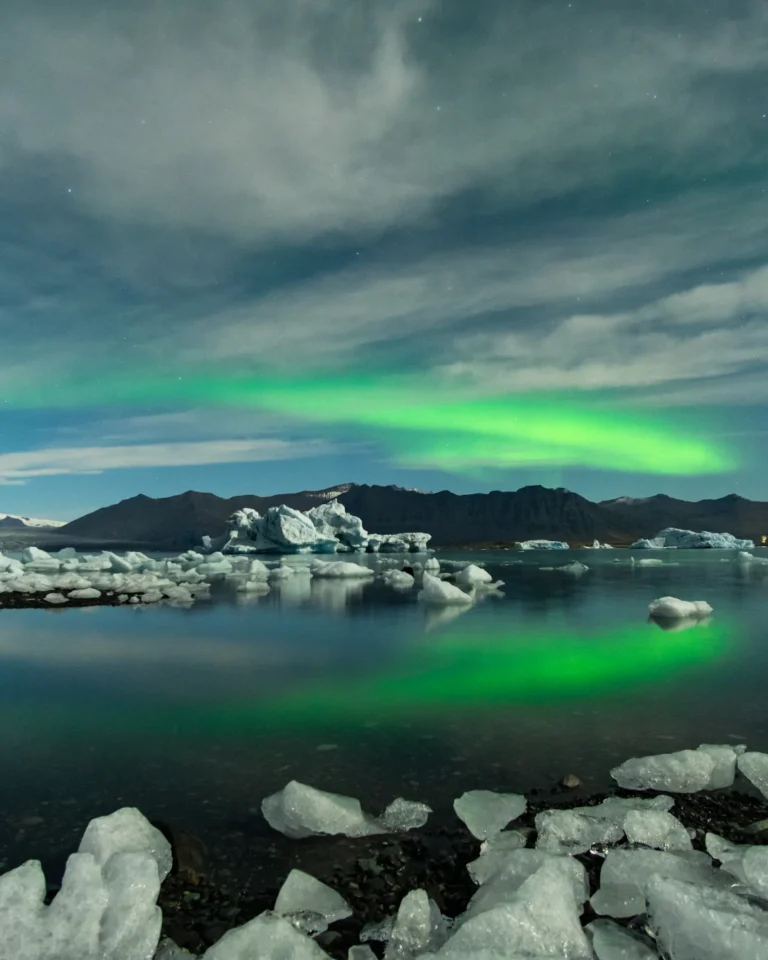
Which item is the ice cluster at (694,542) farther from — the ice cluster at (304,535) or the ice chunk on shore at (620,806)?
the ice chunk on shore at (620,806)

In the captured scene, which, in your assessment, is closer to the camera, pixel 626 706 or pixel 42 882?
pixel 42 882

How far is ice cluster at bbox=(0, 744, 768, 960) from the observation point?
3529 millimetres

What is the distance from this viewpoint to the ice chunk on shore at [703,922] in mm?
3406

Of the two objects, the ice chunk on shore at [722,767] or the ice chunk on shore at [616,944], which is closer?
the ice chunk on shore at [616,944]

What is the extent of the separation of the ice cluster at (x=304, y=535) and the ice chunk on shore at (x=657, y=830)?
7799 centimetres

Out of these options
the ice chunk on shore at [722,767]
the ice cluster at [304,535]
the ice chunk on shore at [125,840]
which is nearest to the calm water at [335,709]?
the ice chunk on shore at [125,840]

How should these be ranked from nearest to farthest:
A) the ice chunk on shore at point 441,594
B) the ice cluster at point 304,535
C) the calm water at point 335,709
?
the calm water at point 335,709, the ice chunk on shore at point 441,594, the ice cluster at point 304,535

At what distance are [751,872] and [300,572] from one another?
43.2 meters

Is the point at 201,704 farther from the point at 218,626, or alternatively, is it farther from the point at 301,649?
the point at 218,626

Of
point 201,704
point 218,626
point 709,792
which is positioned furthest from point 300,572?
point 709,792

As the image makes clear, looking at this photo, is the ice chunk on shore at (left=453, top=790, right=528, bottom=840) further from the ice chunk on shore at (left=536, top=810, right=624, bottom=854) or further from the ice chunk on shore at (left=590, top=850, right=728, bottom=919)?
the ice chunk on shore at (left=590, top=850, right=728, bottom=919)

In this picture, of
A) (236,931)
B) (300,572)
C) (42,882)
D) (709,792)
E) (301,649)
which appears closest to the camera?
(236,931)

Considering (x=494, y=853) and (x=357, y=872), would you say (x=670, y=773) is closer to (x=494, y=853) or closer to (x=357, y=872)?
(x=494, y=853)

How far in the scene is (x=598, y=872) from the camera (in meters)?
4.50
